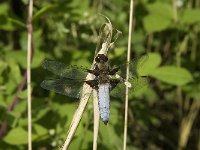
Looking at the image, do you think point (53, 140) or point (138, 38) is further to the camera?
point (138, 38)

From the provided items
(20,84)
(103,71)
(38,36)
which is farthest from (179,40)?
(103,71)

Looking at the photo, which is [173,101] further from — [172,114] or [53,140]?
[53,140]

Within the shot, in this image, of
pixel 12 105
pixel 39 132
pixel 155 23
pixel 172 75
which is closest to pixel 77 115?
pixel 39 132

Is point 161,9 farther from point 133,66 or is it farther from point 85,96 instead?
point 85,96

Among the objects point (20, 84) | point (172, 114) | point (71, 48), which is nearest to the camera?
point (20, 84)

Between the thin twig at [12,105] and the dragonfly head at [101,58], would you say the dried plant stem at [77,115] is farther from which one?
the thin twig at [12,105]

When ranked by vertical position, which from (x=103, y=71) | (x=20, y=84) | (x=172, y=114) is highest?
(x=103, y=71)

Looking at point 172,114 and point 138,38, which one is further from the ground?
point 138,38
